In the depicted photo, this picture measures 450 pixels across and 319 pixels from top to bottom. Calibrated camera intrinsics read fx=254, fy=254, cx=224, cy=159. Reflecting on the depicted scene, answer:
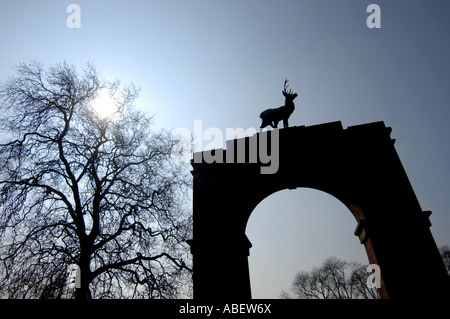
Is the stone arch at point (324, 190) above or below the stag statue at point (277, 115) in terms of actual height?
below

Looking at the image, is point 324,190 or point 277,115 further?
point 277,115

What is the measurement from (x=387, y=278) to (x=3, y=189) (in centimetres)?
1392

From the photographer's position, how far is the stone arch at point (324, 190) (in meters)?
7.46

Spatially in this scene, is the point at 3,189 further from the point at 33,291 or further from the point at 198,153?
the point at 198,153

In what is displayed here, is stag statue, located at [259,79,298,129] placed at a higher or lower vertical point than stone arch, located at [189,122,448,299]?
higher

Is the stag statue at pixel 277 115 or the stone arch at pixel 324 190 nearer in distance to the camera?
the stone arch at pixel 324 190

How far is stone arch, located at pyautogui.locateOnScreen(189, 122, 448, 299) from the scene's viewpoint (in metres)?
7.46

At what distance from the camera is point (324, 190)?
9.35m

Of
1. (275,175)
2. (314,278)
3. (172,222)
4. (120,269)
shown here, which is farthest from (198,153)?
(314,278)

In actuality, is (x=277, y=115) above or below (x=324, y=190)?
above

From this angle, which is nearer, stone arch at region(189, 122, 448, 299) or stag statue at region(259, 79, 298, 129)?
stone arch at region(189, 122, 448, 299)
